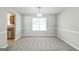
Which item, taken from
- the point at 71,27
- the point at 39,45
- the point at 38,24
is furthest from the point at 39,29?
the point at 71,27

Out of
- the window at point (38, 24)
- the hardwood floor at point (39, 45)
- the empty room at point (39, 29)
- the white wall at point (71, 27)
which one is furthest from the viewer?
the white wall at point (71, 27)

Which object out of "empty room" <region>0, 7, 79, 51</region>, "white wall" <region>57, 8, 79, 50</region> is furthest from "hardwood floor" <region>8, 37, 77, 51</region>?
"white wall" <region>57, 8, 79, 50</region>

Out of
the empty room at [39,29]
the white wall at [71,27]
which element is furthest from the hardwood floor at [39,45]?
the white wall at [71,27]

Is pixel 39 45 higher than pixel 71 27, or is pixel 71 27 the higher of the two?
pixel 71 27

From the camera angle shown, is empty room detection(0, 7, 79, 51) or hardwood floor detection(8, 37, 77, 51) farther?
hardwood floor detection(8, 37, 77, 51)

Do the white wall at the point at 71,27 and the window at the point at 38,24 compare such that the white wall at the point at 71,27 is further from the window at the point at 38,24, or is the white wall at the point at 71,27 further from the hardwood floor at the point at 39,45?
the window at the point at 38,24

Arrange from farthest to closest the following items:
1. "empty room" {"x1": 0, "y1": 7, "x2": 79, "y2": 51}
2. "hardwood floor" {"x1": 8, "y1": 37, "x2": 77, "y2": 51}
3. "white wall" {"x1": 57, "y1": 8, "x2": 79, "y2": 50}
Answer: "white wall" {"x1": 57, "y1": 8, "x2": 79, "y2": 50} < "hardwood floor" {"x1": 8, "y1": 37, "x2": 77, "y2": 51} < "empty room" {"x1": 0, "y1": 7, "x2": 79, "y2": 51}

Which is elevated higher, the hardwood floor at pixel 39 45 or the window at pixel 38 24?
the window at pixel 38 24

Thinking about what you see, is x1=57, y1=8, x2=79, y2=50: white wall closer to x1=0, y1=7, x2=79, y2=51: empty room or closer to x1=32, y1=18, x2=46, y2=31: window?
x1=0, y1=7, x2=79, y2=51: empty room

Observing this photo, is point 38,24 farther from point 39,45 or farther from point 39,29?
point 39,45
